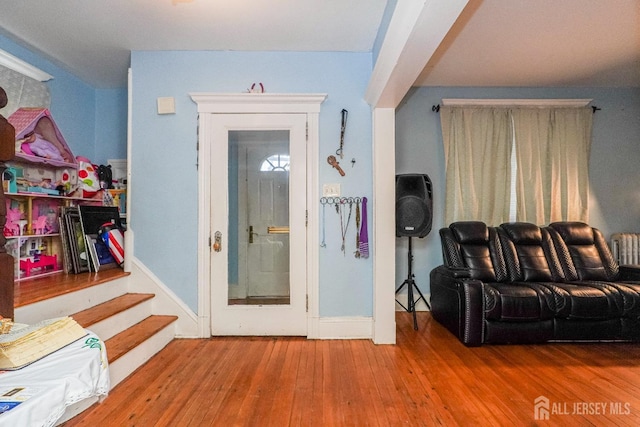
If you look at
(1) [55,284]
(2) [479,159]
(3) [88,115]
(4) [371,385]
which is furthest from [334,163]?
(3) [88,115]

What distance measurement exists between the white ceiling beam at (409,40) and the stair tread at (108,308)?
8.72ft

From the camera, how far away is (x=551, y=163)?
11.7 ft

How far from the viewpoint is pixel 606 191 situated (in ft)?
12.2

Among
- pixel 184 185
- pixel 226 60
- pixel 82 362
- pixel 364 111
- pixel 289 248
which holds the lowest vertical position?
pixel 82 362

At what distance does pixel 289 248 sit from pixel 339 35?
192cm

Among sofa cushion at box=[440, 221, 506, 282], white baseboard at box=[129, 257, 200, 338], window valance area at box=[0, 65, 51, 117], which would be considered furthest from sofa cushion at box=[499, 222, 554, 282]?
window valance area at box=[0, 65, 51, 117]

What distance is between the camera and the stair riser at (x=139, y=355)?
201 cm

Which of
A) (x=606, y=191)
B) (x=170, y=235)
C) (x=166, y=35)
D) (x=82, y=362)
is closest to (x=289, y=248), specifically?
(x=170, y=235)

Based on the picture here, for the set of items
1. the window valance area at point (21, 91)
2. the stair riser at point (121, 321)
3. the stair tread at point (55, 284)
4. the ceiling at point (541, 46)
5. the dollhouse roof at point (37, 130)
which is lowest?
the stair riser at point (121, 321)

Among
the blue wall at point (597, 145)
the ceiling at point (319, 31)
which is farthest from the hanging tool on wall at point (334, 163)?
the blue wall at point (597, 145)

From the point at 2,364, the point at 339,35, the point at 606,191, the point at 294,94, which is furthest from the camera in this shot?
the point at 606,191

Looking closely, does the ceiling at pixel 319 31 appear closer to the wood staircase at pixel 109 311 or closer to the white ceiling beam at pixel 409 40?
the white ceiling beam at pixel 409 40

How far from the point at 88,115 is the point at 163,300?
248cm

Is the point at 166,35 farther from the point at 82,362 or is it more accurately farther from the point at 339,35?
the point at 82,362
